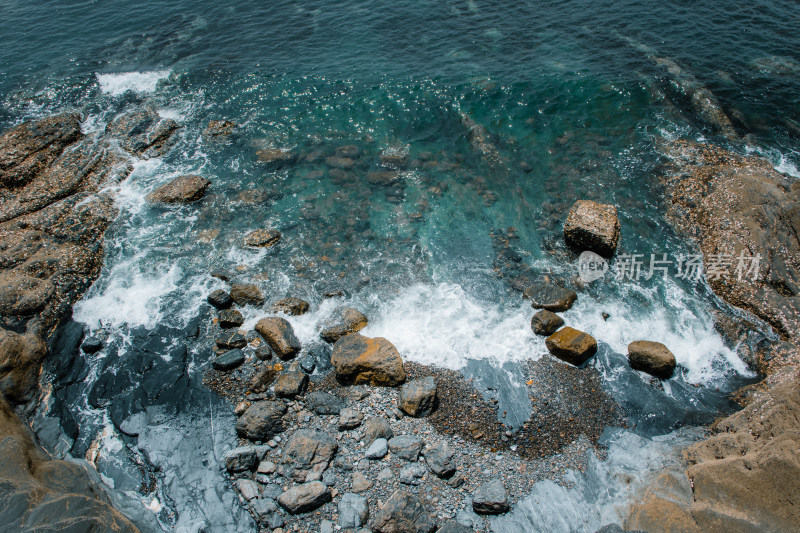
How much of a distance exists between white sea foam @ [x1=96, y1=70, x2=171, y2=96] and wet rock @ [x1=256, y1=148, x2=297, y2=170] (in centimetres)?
1188

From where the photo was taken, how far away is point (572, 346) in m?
15.4

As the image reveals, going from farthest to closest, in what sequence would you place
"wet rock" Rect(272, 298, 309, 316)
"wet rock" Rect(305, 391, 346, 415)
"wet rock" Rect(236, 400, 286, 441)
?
"wet rock" Rect(272, 298, 309, 316)
"wet rock" Rect(305, 391, 346, 415)
"wet rock" Rect(236, 400, 286, 441)

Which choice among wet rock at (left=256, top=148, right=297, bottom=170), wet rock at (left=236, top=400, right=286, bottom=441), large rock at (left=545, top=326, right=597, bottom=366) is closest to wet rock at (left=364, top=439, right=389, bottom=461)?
wet rock at (left=236, top=400, right=286, bottom=441)

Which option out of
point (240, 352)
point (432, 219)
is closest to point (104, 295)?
point (240, 352)

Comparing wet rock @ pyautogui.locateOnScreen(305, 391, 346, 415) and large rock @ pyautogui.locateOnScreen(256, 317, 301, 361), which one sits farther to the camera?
large rock @ pyautogui.locateOnScreen(256, 317, 301, 361)

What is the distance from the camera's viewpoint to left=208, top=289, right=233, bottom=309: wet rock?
18.0 m

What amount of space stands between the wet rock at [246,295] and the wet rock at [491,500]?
1097cm

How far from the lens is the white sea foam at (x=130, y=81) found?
3047 cm

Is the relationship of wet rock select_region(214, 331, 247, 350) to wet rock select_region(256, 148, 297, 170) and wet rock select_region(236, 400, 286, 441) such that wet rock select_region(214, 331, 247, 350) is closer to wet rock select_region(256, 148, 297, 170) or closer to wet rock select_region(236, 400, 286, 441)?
wet rock select_region(236, 400, 286, 441)

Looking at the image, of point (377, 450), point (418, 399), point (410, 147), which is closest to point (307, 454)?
point (377, 450)

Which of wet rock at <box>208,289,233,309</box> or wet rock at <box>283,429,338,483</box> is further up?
wet rock at <box>208,289,233,309</box>

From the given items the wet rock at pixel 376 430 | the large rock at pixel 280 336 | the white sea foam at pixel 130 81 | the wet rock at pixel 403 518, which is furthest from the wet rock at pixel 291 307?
the white sea foam at pixel 130 81

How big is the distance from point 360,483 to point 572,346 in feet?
27.1

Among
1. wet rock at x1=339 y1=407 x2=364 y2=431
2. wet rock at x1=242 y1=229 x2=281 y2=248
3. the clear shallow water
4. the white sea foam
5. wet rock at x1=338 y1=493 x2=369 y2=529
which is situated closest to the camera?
wet rock at x1=338 y1=493 x2=369 y2=529
